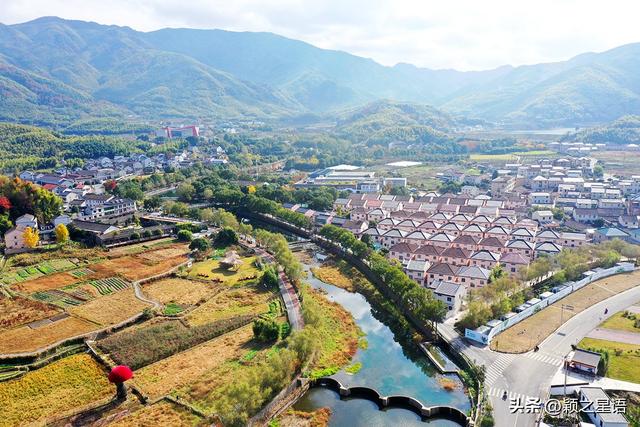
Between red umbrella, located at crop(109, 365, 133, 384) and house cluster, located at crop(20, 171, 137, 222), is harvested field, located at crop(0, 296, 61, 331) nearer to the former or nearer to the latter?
red umbrella, located at crop(109, 365, 133, 384)

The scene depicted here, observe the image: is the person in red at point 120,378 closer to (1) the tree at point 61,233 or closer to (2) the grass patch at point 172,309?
(2) the grass patch at point 172,309

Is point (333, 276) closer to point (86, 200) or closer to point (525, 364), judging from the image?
point (525, 364)

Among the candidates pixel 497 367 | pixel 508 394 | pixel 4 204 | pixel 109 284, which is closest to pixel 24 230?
pixel 4 204

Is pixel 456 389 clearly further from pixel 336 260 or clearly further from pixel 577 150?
pixel 577 150

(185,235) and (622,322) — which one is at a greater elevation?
(185,235)

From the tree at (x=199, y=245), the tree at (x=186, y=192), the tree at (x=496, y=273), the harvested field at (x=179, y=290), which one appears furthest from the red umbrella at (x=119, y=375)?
the tree at (x=186, y=192)

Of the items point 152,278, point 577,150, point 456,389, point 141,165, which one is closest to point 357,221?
point 152,278

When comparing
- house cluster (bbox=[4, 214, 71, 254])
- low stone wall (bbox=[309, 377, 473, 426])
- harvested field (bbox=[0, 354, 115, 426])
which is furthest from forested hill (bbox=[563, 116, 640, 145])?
harvested field (bbox=[0, 354, 115, 426])

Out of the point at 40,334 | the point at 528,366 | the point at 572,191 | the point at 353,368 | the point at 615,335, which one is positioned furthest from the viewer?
the point at 572,191
